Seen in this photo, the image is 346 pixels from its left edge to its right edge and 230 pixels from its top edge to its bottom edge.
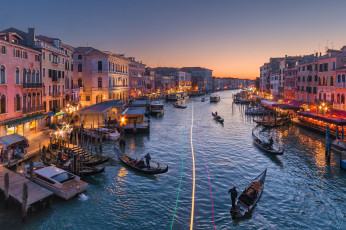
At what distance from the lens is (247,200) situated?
14539 millimetres

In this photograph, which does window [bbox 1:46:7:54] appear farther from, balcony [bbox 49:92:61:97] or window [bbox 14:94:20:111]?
balcony [bbox 49:92:61:97]

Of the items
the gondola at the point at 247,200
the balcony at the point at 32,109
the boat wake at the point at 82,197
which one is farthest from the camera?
the balcony at the point at 32,109

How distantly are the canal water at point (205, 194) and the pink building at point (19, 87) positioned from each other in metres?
7.78

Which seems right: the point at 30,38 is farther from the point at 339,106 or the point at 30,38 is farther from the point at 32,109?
the point at 339,106

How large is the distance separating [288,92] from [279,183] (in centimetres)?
4600

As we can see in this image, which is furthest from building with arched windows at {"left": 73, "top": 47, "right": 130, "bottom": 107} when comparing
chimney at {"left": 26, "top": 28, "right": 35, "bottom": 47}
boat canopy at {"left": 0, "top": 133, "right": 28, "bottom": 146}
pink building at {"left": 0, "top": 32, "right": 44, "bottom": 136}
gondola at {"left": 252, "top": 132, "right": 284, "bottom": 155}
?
gondola at {"left": 252, "top": 132, "right": 284, "bottom": 155}

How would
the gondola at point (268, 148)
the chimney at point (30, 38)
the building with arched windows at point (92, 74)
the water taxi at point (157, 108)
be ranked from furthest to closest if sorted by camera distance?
1. the water taxi at point (157, 108)
2. the building with arched windows at point (92, 74)
3. the chimney at point (30, 38)
4. the gondola at point (268, 148)

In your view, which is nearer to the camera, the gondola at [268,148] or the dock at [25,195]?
the dock at [25,195]

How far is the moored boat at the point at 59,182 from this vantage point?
15.1 metres

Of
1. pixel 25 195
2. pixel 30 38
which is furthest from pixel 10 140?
pixel 30 38

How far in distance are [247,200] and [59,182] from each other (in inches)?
415

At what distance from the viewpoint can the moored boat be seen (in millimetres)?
15094

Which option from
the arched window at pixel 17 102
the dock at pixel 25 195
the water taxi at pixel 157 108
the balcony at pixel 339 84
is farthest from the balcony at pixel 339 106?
the arched window at pixel 17 102

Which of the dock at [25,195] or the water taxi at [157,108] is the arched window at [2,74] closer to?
the dock at [25,195]
